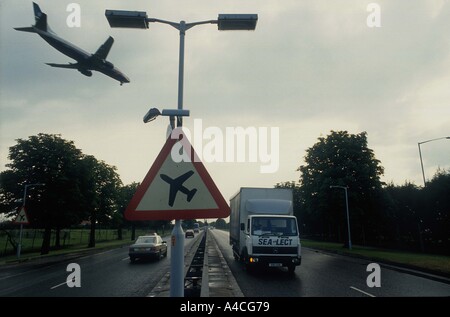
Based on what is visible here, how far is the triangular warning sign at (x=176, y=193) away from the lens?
335 centimetres

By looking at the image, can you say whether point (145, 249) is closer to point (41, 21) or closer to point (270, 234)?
point (270, 234)

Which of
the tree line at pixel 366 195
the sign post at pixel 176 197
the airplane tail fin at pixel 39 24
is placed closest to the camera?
the sign post at pixel 176 197

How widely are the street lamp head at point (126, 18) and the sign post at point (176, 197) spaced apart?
294cm

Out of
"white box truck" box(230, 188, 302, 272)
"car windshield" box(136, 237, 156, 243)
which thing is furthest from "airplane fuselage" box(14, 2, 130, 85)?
"white box truck" box(230, 188, 302, 272)

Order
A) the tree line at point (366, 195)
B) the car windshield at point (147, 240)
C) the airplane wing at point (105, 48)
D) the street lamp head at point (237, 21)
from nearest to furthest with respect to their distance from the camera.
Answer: the street lamp head at point (237, 21) < the car windshield at point (147, 240) < the airplane wing at point (105, 48) < the tree line at point (366, 195)

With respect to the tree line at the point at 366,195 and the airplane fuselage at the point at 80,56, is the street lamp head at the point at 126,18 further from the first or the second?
the tree line at the point at 366,195

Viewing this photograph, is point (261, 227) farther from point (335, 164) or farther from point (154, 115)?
point (335, 164)

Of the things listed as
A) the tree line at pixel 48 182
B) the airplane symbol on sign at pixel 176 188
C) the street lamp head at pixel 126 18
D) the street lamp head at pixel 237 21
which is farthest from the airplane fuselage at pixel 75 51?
the airplane symbol on sign at pixel 176 188

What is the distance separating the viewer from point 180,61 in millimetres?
4699

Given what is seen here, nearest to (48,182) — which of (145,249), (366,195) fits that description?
(145,249)

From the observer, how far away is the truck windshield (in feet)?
50.8
